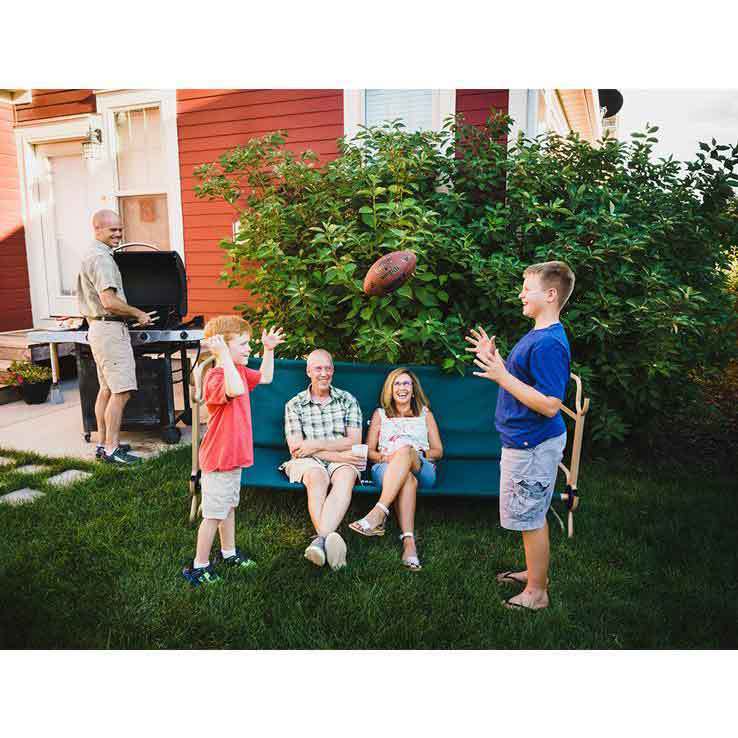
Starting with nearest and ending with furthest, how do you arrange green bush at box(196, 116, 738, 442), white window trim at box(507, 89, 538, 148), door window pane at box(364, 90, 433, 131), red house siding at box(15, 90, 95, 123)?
1. green bush at box(196, 116, 738, 442)
2. white window trim at box(507, 89, 538, 148)
3. door window pane at box(364, 90, 433, 131)
4. red house siding at box(15, 90, 95, 123)

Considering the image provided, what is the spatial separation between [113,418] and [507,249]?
2845 mm

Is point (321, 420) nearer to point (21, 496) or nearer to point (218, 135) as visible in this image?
point (21, 496)

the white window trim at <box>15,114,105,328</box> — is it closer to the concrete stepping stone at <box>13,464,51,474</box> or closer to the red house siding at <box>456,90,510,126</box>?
the concrete stepping stone at <box>13,464,51,474</box>

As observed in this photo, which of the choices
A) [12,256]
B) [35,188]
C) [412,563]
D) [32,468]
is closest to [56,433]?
[32,468]

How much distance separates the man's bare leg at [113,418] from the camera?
12.8 feet

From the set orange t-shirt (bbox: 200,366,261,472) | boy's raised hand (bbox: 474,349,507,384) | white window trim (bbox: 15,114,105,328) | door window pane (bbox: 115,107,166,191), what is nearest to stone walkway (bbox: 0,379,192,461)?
white window trim (bbox: 15,114,105,328)

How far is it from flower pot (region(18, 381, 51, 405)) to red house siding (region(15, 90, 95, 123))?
267 centimetres

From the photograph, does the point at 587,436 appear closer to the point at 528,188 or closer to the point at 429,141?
the point at 528,188

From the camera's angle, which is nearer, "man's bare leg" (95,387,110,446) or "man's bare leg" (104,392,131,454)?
"man's bare leg" (104,392,131,454)

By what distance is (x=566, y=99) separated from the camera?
756 cm

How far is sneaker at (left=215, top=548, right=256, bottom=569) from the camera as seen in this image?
2.55m
